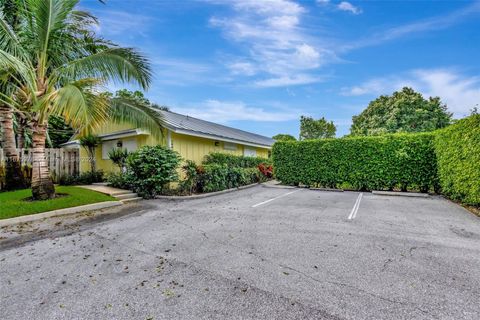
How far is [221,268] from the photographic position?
3.47 meters

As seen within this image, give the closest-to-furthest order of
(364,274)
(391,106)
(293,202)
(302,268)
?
(364,274)
(302,268)
(293,202)
(391,106)

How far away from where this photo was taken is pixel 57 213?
7.07 m

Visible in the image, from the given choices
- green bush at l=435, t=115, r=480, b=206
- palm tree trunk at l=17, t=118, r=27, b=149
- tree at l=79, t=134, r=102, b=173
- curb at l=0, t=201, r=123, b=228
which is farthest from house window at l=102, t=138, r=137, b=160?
green bush at l=435, t=115, r=480, b=206

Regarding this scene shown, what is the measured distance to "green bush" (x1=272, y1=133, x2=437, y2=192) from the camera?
1087cm

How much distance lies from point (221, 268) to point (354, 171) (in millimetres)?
10970

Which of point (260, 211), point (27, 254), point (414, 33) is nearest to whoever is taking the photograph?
point (27, 254)

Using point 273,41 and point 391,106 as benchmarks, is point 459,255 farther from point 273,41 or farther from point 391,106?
point 391,106

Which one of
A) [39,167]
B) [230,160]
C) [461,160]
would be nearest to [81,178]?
[39,167]

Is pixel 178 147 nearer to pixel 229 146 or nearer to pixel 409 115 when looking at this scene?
pixel 229 146

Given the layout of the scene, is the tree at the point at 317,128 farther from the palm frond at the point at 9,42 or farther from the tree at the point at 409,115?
the palm frond at the point at 9,42

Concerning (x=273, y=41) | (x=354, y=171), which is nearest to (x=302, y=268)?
(x=354, y=171)

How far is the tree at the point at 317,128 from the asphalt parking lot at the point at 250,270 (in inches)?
1159

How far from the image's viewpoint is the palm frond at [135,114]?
880cm

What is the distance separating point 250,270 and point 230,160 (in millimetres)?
11211
